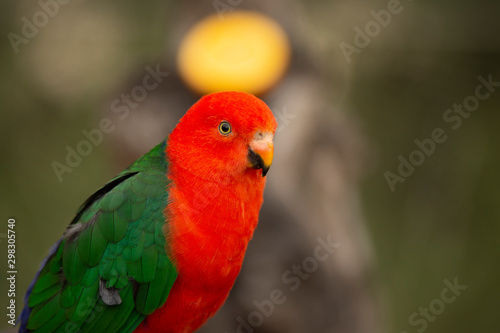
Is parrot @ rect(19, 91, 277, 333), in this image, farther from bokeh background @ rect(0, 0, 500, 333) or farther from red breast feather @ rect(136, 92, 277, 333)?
bokeh background @ rect(0, 0, 500, 333)

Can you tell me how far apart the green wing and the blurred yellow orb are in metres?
1.46

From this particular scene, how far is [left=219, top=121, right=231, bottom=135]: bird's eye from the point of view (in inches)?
68.2

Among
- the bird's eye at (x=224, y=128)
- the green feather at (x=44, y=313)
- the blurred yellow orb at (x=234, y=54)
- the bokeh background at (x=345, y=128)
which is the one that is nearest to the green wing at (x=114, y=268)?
the green feather at (x=44, y=313)

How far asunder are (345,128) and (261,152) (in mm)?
2159

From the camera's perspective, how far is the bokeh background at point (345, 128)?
3463mm

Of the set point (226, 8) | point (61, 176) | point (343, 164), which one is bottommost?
point (61, 176)

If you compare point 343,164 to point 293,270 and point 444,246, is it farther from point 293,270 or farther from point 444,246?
point 444,246

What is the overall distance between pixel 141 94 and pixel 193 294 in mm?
2091

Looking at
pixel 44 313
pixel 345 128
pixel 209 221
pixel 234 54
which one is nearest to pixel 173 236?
pixel 209 221

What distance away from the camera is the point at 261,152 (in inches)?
66.9

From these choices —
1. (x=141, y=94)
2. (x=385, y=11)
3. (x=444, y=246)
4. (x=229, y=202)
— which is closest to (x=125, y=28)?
(x=141, y=94)

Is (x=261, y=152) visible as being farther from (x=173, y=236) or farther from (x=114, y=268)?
(x=114, y=268)

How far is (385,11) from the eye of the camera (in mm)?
4246

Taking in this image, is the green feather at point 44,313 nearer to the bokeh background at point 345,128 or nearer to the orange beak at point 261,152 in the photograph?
the orange beak at point 261,152
